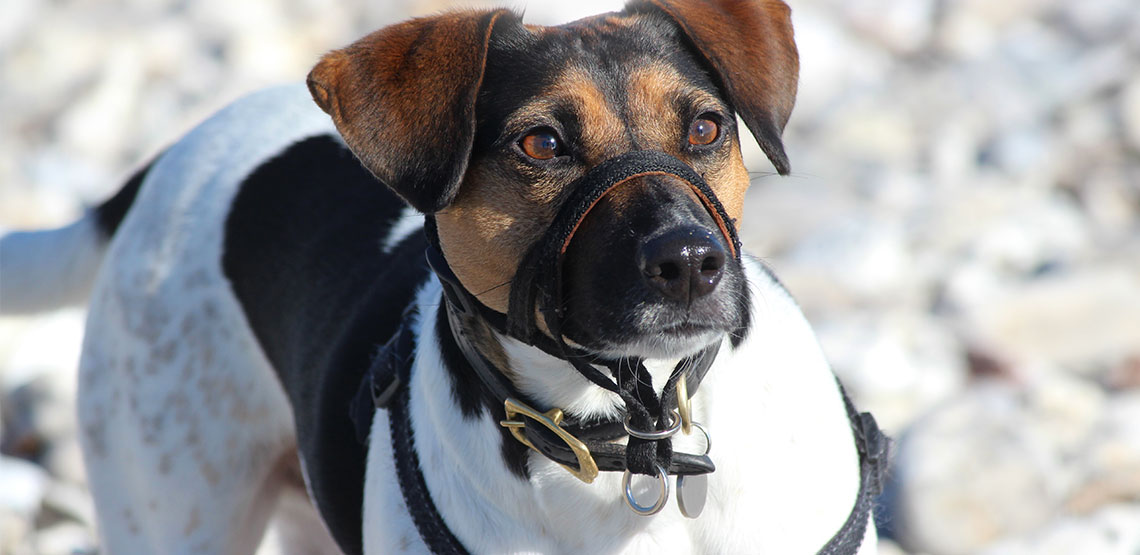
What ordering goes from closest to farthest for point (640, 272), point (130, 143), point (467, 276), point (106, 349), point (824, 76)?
point (640, 272) → point (467, 276) → point (106, 349) → point (130, 143) → point (824, 76)

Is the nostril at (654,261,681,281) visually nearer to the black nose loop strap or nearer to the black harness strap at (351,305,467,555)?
the black nose loop strap

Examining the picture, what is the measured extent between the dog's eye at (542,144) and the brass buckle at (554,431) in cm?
52

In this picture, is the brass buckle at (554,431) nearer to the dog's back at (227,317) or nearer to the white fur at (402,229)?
the dog's back at (227,317)

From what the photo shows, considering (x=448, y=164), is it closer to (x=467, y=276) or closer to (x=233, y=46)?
(x=467, y=276)

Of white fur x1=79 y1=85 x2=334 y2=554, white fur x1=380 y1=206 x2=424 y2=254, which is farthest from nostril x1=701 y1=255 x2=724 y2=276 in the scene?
white fur x1=79 y1=85 x2=334 y2=554

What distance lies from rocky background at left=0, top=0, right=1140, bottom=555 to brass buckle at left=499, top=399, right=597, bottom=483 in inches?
51.6

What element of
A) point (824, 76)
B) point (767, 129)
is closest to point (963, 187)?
point (824, 76)

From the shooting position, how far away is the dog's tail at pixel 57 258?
4230mm

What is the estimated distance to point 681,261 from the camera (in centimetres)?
235

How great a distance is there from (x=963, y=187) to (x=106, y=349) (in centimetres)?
522

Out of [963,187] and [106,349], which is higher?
[106,349]

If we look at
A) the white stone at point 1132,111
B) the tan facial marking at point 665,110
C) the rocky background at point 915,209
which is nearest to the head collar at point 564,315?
the tan facial marking at point 665,110

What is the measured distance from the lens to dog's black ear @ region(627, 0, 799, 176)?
9.04 ft

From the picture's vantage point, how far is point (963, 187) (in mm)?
7473
